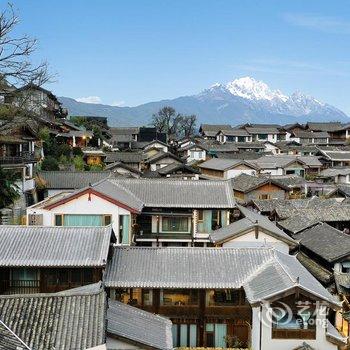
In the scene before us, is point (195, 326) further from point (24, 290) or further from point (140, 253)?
point (24, 290)

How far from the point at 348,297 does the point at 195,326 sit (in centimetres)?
995

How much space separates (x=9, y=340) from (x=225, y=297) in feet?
38.4

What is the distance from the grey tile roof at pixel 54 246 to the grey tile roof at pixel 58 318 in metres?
5.65

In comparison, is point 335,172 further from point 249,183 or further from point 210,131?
point 210,131

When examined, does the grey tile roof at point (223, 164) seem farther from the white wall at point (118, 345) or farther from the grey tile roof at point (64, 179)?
the white wall at point (118, 345)

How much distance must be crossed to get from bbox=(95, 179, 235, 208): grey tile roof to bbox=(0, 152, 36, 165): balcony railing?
26.5 feet

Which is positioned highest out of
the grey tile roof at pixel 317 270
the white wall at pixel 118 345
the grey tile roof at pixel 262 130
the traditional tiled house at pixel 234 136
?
the grey tile roof at pixel 262 130

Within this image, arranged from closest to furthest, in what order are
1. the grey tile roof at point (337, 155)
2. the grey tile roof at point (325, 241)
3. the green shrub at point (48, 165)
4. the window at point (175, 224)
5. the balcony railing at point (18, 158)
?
the grey tile roof at point (325, 241), the window at point (175, 224), the balcony railing at point (18, 158), the green shrub at point (48, 165), the grey tile roof at point (337, 155)

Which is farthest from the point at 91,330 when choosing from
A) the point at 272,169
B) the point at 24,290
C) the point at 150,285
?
the point at 272,169

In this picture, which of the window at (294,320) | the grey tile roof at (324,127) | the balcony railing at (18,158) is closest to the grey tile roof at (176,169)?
the balcony railing at (18,158)

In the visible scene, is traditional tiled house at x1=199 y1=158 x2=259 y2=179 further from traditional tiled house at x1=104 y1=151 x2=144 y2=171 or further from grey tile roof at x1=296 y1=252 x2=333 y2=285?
grey tile roof at x1=296 y1=252 x2=333 y2=285

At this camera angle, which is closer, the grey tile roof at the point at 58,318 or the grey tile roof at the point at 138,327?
the grey tile roof at the point at 58,318

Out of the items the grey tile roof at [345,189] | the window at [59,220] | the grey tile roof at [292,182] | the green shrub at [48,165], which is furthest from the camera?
the grey tile roof at [292,182]

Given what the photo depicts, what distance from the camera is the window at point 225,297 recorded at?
21.3 metres
